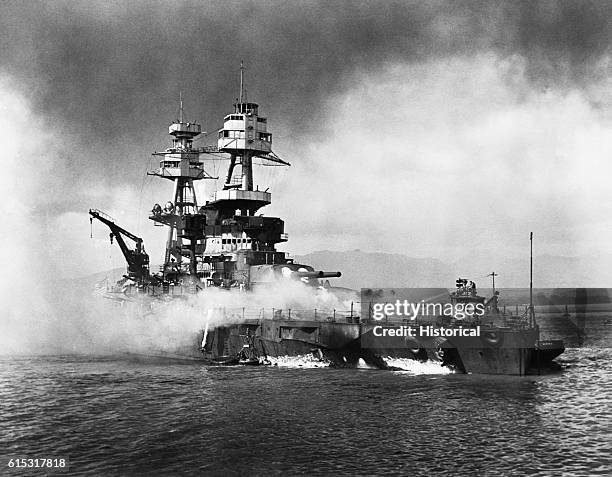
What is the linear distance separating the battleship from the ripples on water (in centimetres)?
206

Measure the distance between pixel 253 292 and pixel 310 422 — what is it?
109 ft

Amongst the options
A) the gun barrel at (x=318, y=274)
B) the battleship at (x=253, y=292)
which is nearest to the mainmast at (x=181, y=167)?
the battleship at (x=253, y=292)

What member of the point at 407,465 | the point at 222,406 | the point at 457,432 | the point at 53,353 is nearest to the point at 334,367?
the point at 222,406

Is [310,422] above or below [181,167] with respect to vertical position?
below

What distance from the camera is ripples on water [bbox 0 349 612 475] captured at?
31.7 meters

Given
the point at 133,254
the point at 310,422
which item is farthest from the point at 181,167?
the point at 310,422

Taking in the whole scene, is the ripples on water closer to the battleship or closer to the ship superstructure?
the battleship

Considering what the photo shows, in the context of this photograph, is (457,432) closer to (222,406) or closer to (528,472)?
(528,472)

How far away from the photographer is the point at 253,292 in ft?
234

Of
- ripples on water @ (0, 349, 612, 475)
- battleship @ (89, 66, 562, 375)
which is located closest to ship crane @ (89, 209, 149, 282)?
battleship @ (89, 66, 562, 375)

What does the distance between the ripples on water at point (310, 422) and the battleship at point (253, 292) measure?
6.74 ft

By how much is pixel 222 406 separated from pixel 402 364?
59.6 ft

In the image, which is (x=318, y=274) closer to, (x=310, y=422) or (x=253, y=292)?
(x=253, y=292)

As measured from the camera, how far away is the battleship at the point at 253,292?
5351cm
